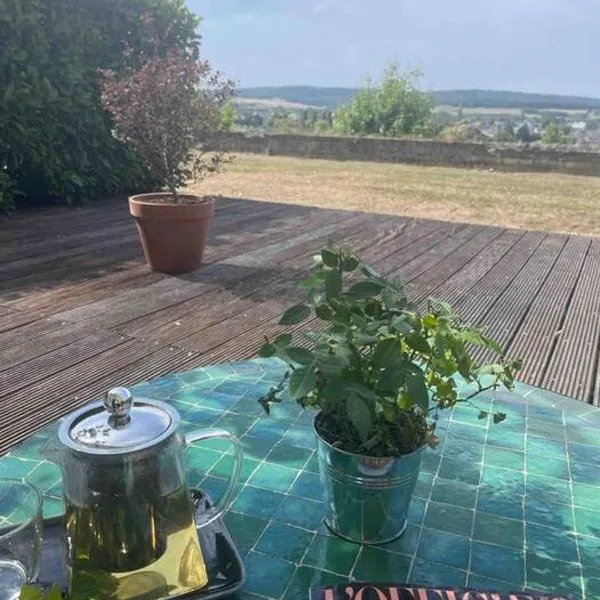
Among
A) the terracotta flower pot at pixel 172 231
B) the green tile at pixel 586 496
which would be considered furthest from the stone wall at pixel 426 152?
the green tile at pixel 586 496

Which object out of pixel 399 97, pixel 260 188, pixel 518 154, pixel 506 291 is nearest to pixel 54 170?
pixel 260 188

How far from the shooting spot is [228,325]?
2.81 metres

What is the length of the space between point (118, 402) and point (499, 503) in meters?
0.72

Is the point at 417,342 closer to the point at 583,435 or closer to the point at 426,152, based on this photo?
the point at 583,435

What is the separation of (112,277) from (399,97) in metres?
14.7

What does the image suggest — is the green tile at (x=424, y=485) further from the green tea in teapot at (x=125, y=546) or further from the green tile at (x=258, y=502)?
the green tea in teapot at (x=125, y=546)

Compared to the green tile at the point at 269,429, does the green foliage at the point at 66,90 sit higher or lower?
higher

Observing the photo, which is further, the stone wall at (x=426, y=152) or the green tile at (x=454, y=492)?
the stone wall at (x=426, y=152)

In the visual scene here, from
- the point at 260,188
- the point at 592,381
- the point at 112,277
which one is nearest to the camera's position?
the point at 592,381

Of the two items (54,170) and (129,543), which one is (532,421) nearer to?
(129,543)

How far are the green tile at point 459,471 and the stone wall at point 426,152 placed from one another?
450 inches

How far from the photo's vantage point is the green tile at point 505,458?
1277mm

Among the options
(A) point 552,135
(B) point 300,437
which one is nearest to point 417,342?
(B) point 300,437

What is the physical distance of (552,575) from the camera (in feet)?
3.15
